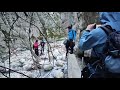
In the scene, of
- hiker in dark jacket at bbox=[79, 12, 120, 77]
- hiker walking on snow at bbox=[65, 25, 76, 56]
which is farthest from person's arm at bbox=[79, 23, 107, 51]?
hiker walking on snow at bbox=[65, 25, 76, 56]

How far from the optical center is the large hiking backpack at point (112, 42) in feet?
5.98

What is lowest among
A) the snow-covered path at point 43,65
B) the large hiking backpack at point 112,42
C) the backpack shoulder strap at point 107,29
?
the snow-covered path at point 43,65

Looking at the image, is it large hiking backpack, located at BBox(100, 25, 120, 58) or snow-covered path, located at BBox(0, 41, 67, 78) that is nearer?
large hiking backpack, located at BBox(100, 25, 120, 58)

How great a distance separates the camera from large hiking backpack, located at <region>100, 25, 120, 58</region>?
1823 millimetres

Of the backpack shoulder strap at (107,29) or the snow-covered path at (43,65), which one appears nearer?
the backpack shoulder strap at (107,29)

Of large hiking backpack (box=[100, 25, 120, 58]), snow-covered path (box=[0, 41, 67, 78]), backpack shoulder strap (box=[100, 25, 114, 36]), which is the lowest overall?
snow-covered path (box=[0, 41, 67, 78])

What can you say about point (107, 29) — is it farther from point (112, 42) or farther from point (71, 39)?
point (71, 39)

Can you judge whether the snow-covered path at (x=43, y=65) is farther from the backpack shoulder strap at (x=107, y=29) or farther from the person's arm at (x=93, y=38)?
the backpack shoulder strap at (x=107, y=29)

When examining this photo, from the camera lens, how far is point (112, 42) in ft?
6.09

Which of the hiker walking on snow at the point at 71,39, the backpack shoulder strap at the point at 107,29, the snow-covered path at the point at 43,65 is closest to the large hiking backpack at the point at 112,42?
the backpack shoulder strap at the point at 107,29

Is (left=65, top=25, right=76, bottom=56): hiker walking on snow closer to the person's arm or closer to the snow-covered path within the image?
the snow-covered path
